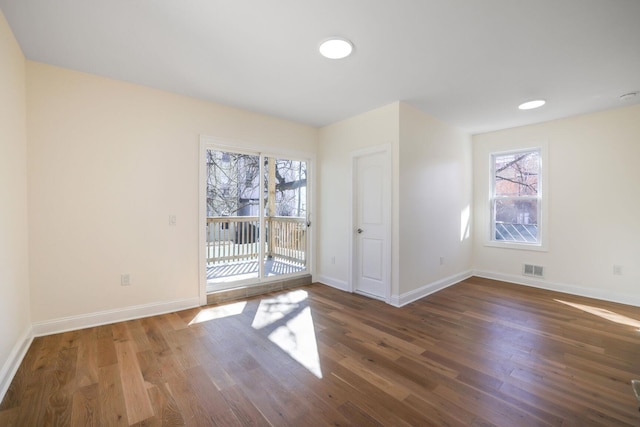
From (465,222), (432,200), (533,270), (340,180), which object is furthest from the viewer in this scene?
(465,222)

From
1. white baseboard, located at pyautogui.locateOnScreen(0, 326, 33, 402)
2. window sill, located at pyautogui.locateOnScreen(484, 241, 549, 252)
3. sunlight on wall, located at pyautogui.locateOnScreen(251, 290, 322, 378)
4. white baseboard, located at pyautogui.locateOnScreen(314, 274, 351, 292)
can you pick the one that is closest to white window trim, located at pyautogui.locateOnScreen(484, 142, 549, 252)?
window sill, located at pyautogui.locateOnScreen(484, 241, 549, 252)

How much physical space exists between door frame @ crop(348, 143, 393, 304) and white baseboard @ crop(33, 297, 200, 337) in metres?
2.12

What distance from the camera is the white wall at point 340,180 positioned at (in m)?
3.63

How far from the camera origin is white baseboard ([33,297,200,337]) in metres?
2.65

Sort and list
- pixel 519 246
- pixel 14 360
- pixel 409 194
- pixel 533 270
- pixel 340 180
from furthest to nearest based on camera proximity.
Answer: pixel 519 246, pixel 533 270, pixel 340 180, pixel 409 194, pixel 14 360

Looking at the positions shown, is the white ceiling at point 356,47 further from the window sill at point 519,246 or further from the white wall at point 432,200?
the window sill at point 519,246

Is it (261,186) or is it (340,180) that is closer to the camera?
(261,186)

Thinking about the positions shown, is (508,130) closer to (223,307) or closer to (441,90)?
(441,90)

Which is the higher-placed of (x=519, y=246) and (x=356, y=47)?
(x=356, y=47)

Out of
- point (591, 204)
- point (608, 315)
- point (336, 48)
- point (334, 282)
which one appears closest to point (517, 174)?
point (591, 204)

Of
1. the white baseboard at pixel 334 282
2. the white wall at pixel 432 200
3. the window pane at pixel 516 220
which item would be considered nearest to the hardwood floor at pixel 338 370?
the white wall at pixel 432 200

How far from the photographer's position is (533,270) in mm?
4430

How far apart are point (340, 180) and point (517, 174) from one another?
298cm

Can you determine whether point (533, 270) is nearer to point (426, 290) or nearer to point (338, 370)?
point (426, 290)
